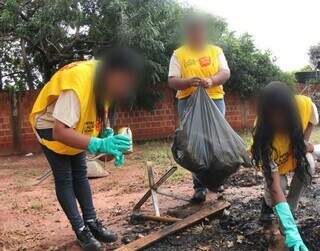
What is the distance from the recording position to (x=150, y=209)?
174 inches

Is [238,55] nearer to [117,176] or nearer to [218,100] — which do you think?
[117,176]

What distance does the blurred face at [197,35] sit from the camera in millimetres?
4449

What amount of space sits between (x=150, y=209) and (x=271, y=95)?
6.21 ft

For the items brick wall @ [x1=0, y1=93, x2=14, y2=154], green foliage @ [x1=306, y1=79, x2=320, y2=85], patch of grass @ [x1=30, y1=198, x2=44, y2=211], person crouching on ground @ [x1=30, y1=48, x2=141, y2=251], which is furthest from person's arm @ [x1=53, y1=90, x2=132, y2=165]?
green foliage @ [x1=306, y1=79, x2=320, y2=85]

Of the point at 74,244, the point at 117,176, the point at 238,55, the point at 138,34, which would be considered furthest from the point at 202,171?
the point at 238,55

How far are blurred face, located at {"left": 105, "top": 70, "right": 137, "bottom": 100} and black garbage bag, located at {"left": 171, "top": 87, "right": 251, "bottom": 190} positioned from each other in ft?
3.08

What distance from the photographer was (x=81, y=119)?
121 inches

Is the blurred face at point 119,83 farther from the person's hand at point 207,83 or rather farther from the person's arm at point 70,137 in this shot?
the person's hand at point 207,83

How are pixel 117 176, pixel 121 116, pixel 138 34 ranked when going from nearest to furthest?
pixel 117 176, pixel 138 34, pixel 121 116

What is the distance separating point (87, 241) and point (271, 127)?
4.85 ft

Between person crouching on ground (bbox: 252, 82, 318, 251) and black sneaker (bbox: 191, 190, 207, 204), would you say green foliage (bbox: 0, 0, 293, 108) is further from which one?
person crouching on ground (bbox: 252, 82, 318, 251)

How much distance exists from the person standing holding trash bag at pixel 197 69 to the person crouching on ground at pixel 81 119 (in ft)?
3.63

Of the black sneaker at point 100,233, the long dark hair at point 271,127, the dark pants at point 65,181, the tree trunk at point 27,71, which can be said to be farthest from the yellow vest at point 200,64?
the tree trunk at point 27,71

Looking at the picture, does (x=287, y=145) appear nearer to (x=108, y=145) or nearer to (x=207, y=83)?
(x=207, y=83)
